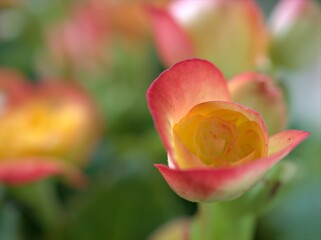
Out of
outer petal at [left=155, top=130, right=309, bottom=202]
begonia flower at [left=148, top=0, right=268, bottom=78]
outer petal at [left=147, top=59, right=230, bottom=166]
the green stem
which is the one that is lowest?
the green stem

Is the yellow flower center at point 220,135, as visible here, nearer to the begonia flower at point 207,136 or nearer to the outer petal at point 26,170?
the begonia flower at point 207,136

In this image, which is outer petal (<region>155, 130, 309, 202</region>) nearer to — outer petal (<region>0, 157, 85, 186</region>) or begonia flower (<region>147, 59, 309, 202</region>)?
begonia flower (<region>147, 59, 309, 202</region>)

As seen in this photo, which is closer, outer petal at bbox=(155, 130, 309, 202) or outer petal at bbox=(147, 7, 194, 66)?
outer petal at bbox=(155, 130, 309, 202)

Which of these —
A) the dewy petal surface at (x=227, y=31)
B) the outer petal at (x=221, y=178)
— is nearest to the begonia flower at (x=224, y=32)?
the dewy petal surface at (x=227, y=31)

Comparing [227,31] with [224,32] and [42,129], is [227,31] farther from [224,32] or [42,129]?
[42,129]

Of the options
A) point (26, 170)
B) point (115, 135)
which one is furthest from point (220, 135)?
point (115, 135)

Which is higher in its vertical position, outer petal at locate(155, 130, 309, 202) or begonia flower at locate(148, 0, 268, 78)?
begonia flower at locate(148, 0, 268, 78)

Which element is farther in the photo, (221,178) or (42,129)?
(42,129)

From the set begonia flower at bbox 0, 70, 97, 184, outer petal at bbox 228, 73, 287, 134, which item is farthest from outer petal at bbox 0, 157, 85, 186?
outer petal at bbox 228, 73, 287, 134

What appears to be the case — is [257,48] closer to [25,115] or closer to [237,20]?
[237,20]
